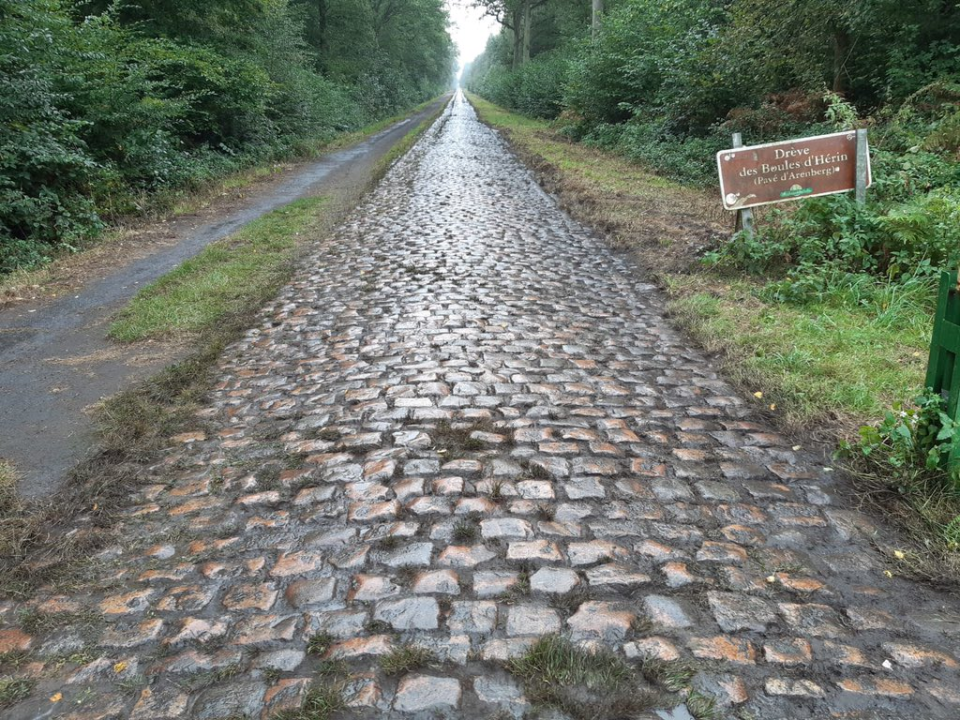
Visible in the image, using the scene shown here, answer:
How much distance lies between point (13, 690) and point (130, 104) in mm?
11789

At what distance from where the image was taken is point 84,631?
2.62 meters

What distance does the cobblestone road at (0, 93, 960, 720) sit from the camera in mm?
2369

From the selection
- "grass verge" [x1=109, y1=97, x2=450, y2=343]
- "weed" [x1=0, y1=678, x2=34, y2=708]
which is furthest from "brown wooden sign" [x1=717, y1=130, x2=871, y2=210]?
"weed" [x1=0, y1=678, x2=34, y2=708]

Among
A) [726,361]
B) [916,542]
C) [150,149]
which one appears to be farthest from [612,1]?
[916,542]

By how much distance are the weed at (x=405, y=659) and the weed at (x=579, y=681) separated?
320 millimetres

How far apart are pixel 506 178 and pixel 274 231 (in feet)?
22.8

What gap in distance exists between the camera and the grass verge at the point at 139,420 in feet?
10.0

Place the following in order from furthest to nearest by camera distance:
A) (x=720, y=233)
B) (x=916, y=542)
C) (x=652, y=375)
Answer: (x=720, y=233)
(x=652, y=375)
(x=916, y=542)

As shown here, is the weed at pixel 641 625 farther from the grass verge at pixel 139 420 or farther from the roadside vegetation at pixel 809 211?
the grass verge at pixel 139 420

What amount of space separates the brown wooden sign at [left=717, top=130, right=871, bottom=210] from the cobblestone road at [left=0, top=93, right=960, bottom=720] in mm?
2635

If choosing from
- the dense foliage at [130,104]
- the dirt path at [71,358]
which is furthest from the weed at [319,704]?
the dense foliage at [130,104]

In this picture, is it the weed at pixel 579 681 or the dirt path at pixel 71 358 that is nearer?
the weed at pixel 579 681

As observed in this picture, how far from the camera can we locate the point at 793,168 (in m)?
7.03

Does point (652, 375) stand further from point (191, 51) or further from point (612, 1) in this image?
point (612, 1)
